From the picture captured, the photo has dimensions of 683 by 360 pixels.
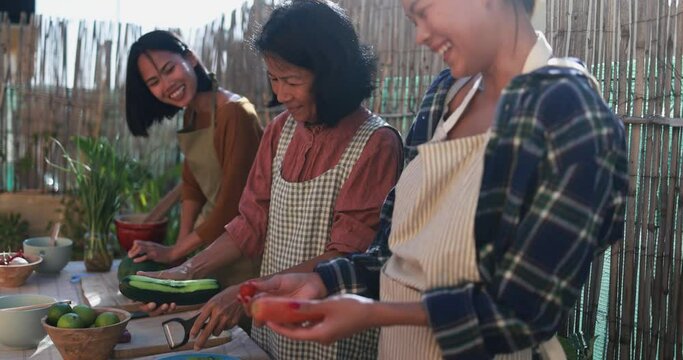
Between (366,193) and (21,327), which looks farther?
(366,193)

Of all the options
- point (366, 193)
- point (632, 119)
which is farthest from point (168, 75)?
point (632, 119)

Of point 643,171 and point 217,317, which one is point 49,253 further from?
point 643,171

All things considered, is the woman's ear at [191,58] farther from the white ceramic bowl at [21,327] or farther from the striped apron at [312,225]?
the white ceramic bowl at [21,327]

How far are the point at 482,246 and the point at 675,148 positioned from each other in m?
1.42

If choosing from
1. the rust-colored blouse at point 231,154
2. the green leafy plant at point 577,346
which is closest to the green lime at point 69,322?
the rust-colored blouse at point 231,154

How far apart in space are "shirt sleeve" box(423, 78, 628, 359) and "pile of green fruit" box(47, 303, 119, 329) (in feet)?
3.59

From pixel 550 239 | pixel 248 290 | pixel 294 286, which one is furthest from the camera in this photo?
pixel 294 286

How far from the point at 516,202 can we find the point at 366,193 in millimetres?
1021

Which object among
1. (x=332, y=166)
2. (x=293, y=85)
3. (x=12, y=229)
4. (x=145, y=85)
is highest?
(x=293, y=85)

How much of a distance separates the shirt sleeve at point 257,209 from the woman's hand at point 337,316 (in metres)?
1.30

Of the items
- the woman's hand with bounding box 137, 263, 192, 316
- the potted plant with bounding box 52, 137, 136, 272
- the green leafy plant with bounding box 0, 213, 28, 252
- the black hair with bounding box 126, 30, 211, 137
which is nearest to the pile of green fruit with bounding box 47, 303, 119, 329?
the woman's hand with bounding box 137, 263, 192, 316

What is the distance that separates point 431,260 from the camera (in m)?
1.50

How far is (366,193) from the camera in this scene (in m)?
2.37

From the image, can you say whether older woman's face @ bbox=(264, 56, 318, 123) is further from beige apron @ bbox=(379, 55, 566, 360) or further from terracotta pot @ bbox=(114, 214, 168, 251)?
terracotta pot @ bbox=(114, 214, 168, 251)
